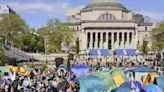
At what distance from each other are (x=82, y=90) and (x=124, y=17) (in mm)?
115108

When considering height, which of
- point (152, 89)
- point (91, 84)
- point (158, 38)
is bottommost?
point (158, 38)

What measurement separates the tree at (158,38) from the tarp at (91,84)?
267 feet

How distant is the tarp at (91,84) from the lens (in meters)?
25.9

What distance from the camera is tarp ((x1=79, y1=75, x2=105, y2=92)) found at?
1019 inches

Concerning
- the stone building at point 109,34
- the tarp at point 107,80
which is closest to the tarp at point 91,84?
the tarp at point 107,80

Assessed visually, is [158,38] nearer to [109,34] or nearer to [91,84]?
[109,34]

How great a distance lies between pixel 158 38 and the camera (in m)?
110

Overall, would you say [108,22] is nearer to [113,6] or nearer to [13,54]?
[113,6]

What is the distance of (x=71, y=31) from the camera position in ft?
376

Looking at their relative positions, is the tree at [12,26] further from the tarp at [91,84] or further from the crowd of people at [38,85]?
the tarp at [91,84]

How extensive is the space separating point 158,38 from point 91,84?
85687 mm

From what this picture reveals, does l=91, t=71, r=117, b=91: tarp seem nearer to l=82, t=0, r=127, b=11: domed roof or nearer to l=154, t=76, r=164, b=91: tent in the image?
l=154, t=76, r=164, b=91: tent

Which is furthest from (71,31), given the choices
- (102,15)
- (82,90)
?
(82,90)

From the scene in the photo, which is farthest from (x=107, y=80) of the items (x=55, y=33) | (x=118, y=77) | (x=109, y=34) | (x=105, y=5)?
(x=105, y=5)
